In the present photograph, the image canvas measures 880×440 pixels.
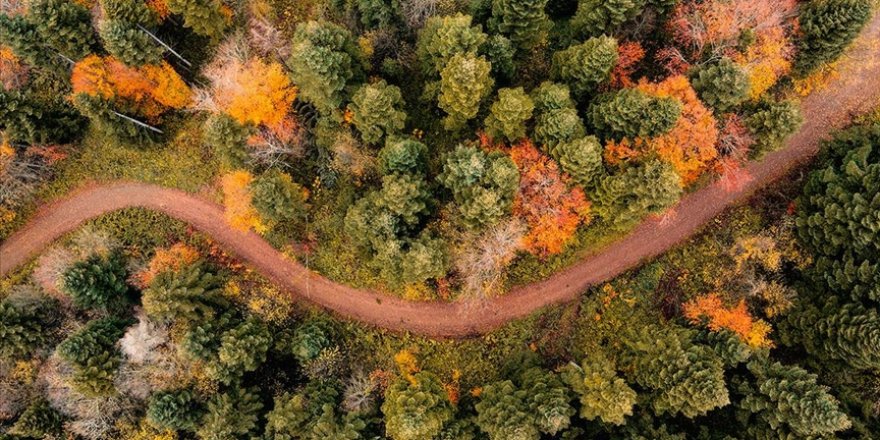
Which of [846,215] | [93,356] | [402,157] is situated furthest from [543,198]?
[93,356]

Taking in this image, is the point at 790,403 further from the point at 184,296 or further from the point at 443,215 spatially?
the point at 184,296

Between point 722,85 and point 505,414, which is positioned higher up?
point 722,85

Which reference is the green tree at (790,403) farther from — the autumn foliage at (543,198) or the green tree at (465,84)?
the green tree at (465,84)

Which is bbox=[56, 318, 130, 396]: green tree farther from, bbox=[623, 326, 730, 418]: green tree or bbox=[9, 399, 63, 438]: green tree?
bbox=[623, 326, 730, 418]: green tree

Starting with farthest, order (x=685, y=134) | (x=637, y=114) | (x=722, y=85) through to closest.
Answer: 1. (x=685, y=134)
2. (x=722, y=85)
3. (x=637, y=114)

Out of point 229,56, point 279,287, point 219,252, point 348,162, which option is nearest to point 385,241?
point 348,162

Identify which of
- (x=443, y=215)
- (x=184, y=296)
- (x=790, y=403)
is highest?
(x=443, y=215)

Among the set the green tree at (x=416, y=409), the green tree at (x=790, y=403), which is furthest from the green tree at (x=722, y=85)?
the green tree at (x=416, y=409)
